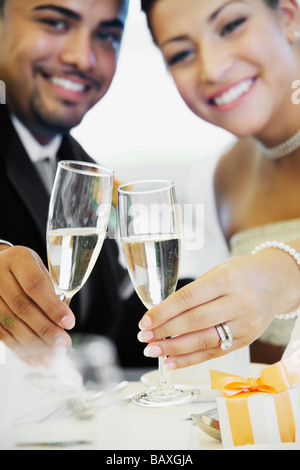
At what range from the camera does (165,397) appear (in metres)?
0.67

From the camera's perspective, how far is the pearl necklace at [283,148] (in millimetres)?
1219

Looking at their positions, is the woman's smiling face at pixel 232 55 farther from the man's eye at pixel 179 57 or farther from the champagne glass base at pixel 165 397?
the champagne glass base at pixel 165 397

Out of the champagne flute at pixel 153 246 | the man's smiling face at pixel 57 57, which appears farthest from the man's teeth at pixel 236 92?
the champagne flute at pixel 153 246

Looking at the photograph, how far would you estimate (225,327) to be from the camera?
680mm

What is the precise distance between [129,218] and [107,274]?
0.64 metres

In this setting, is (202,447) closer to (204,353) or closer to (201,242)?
(204,353)

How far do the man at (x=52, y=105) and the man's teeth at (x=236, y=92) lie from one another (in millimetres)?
299

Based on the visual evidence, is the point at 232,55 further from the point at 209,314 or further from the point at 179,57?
the point at 209,314

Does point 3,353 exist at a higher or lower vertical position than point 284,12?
lower

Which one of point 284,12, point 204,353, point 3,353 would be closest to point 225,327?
point 204,353

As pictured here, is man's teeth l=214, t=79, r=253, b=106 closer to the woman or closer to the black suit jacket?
the woman

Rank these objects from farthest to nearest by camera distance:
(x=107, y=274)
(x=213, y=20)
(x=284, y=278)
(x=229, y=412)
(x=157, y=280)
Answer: (x=107, y=274) → (x=213, y=20) → (x=284, y=278) → (x=157, y=280) → (x=229, y=412)

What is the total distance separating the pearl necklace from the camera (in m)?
1.22

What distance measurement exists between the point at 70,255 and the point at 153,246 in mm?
115
